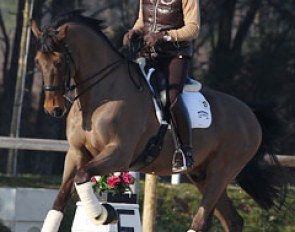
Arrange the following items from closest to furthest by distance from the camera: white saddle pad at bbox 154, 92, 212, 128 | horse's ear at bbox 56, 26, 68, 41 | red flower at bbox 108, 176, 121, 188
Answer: horse's ear at bbox 56, 26, 68, 41 → white saddle pad at bbox 154, 92, 212, 128 → red flower at bbox 108, 176, 121, 188

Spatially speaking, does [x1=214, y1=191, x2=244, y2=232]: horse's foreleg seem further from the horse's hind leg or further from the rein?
the rein

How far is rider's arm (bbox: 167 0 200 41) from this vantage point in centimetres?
862

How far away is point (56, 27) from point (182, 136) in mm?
1566

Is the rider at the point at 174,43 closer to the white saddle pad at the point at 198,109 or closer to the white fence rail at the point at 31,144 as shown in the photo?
the white saddle pad at the point at 198,109

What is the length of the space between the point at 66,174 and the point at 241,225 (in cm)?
243

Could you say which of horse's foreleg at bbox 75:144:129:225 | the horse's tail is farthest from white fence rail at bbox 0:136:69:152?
horse's foreleg at bbox 75:144:129:225

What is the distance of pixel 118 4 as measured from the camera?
78.9 ft

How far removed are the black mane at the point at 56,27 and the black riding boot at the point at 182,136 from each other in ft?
3.37

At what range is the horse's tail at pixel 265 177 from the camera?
10211 mm

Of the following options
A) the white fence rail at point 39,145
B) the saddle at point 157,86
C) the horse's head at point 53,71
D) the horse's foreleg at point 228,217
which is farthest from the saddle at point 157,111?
the white fence rail at point 39,145

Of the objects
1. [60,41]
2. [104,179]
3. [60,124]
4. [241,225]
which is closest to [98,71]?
[60,41]

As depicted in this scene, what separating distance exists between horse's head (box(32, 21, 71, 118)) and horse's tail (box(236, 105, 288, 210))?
303cm

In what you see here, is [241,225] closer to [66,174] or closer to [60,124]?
[66,174]

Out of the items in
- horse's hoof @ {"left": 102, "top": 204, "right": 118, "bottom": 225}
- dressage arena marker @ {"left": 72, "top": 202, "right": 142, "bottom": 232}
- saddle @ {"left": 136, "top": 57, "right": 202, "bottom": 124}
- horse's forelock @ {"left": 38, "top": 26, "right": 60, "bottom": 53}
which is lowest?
dressage arena marker @ {"left": 72, "top": 202, "right": 142, "bottom": 232}
